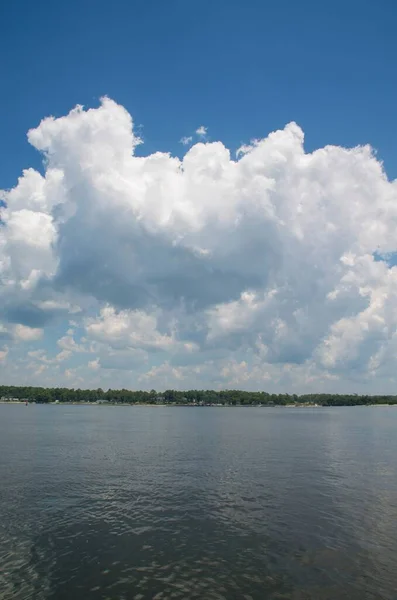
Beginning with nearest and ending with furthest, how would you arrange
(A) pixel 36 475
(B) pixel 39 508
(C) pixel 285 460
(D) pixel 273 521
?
1. (D) pixel 273 521
2. (B) pixel 39 508
3. (A) pixel 36 475
4. (C) pixel 285 460

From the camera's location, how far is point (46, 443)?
311ft

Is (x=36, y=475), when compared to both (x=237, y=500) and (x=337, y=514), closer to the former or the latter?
(x=237, y=500)

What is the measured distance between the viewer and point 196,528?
3844 cm

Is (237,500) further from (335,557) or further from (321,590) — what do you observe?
(321,590)

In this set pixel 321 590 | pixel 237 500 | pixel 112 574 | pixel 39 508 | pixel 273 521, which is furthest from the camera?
pixel 237 500

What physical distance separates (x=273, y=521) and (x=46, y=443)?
227ft

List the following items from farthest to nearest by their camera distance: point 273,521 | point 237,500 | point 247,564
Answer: point 237,500
point 273,521
point 247,564

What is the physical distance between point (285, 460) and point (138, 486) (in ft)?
106

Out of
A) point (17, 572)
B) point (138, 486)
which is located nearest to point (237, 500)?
point (138, 486)

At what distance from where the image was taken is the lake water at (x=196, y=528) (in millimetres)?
27609

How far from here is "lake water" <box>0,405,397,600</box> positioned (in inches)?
1087

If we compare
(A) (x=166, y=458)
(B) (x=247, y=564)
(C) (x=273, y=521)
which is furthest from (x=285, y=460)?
(B) (x=247, y=564)

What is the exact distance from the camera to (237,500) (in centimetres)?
4803

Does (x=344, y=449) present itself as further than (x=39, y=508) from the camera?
Yes
